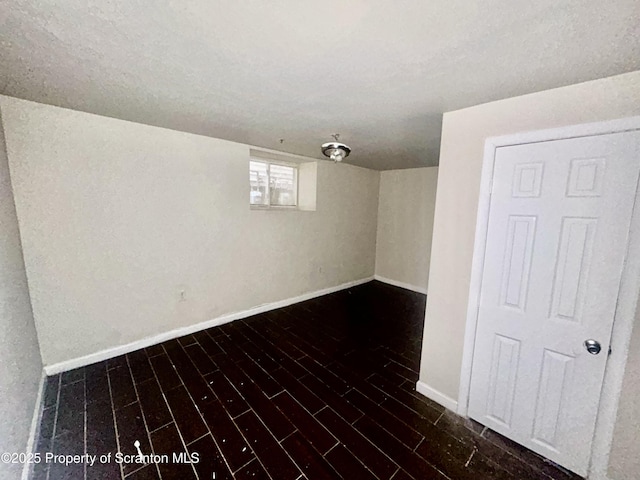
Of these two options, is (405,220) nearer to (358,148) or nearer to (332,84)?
(358,148)

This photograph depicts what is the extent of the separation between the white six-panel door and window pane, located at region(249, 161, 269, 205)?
9.16 feet

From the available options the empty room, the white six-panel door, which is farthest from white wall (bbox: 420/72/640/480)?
the white six-panel door

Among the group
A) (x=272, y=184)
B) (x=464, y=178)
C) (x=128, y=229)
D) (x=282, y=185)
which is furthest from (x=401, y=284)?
(x=128, y=229)

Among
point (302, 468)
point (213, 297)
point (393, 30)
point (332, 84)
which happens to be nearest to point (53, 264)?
point (213, 297)

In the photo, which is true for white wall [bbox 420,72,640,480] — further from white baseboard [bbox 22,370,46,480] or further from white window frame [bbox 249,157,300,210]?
white baseboard [bbox 22,370,46,480]

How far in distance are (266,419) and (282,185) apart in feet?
9.95

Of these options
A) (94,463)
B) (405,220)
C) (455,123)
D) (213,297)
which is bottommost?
(94,463)

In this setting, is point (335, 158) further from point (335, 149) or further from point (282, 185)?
point (282, 185)

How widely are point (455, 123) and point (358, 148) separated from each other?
148cm

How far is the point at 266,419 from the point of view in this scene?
173 centimetres

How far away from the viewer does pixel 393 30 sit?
0.99m

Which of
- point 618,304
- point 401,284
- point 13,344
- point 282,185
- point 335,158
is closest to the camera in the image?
point 618,304

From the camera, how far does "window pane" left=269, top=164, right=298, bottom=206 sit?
12.3ft

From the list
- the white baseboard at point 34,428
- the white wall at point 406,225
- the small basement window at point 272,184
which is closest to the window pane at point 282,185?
the small basement window at point 272,184
